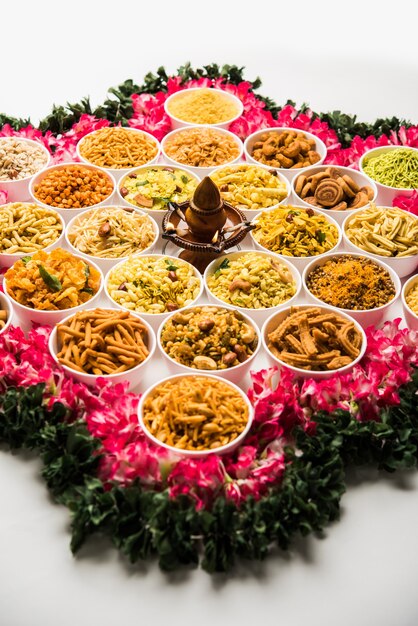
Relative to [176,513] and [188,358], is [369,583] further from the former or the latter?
[188,358]

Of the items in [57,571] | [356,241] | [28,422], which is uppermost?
[356,241]

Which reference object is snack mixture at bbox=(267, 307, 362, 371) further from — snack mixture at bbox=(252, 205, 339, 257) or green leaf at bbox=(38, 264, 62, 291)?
green leaf at bbox=(38, 264, 62, 291)

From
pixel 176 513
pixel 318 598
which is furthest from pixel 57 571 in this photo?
pixel 318 598

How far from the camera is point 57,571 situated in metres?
3.38

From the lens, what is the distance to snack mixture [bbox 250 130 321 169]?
18.1 ft

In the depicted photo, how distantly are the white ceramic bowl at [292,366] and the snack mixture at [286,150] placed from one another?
1.50 m

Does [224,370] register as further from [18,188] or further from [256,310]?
[18,188]

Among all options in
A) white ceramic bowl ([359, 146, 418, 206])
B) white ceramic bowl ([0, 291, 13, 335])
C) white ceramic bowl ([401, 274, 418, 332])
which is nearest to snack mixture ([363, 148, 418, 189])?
white ceramic bowl ([359, 146, 418, 206])

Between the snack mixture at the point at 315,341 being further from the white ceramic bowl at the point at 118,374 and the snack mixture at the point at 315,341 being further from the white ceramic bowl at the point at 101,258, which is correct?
the white ceramic bowl at the point at 101,258

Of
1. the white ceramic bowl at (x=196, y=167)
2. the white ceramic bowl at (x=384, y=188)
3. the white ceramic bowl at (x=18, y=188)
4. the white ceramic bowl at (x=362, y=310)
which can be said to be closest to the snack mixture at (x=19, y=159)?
the white ceramic bowl at (x=18, y=188)

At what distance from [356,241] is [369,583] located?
215cm

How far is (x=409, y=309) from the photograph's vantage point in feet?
14.4

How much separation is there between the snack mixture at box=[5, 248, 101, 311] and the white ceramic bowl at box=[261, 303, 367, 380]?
0.97m

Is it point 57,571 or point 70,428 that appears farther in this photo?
point 70,428
